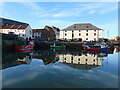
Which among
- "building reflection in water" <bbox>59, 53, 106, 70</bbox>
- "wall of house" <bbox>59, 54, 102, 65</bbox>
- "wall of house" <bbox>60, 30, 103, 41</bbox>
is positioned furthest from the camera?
"wall of house" <bbox>60, 30, 103, 41</bbox>

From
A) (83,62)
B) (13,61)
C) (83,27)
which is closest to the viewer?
(83,62)

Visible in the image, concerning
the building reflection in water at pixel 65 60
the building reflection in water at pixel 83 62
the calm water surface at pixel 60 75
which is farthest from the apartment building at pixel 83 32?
the calm water surface at pixel 60 75

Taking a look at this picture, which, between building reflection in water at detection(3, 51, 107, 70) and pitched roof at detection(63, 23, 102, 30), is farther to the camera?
pitched roof at detection(63, 23, 102, 30)

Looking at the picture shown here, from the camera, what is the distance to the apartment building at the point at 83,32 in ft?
183

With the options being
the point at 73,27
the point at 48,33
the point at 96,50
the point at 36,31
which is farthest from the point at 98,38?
the point at 36,31

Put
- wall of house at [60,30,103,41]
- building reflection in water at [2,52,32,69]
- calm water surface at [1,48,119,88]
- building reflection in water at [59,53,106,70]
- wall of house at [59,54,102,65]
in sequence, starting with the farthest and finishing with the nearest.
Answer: wall of house at [60,30,103,41], wall of house at [59,54,102,65], building reflection in water at [2,52,32,69], building reflection in water at [59,53,106,70], calm water surface at [1,48,119,88]

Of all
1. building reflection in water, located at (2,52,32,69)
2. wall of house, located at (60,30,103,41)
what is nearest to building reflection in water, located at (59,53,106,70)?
building reflection in water, located at (2,52,32,69)

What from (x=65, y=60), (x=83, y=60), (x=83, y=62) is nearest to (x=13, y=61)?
(x=65, y=60)

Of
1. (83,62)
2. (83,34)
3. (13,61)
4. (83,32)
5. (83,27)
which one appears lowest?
(83,62)

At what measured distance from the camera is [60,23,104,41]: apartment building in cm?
5591

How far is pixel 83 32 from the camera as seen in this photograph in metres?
57.4

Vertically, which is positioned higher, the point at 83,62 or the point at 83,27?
the point at 83,27

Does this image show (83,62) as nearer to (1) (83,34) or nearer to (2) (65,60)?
(2) (65,60)

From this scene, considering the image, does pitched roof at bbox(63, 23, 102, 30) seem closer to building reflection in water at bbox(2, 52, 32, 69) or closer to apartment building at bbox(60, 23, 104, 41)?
apartment building at bbox(60, 23, 104, 41)
